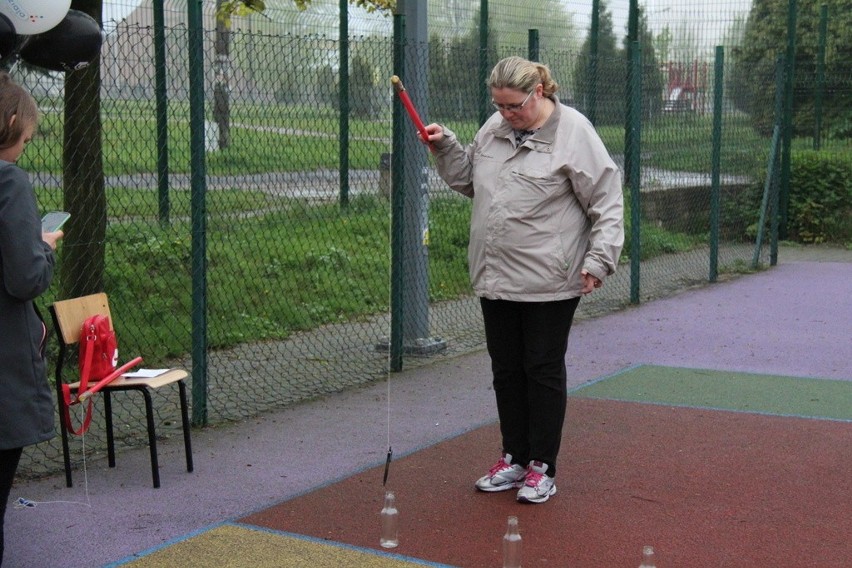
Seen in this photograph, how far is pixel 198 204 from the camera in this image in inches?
242

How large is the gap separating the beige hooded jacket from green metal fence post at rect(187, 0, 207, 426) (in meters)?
1.78

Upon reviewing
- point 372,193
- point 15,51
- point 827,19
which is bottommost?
point 372,193

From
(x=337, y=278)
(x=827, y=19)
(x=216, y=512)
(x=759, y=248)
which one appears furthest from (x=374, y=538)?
(x=827, y=19)

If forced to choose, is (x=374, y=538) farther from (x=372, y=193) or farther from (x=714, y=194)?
(x=714, y=194)

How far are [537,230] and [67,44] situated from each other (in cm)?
224

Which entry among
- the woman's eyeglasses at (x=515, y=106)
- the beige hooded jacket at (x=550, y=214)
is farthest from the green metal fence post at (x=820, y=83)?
the woman's eyeglasses at (x=515, y=106)

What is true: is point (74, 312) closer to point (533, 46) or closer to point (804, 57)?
point (533, 46)

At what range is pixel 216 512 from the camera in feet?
16.4

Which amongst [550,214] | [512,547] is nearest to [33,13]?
[550,214]

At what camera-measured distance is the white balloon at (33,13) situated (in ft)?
16.0

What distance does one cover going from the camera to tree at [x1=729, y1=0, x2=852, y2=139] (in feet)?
44.8

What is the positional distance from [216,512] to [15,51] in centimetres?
221

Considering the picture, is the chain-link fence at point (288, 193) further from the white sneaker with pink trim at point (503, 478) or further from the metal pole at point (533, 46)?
the white sneaker with pink trim at point (503, 478)

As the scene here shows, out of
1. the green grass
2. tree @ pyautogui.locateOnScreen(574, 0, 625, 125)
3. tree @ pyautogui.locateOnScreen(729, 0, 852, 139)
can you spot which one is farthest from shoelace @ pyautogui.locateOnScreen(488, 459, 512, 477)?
tree @ pyautogui.locateOnScreen(729, 0, 852, 139)
